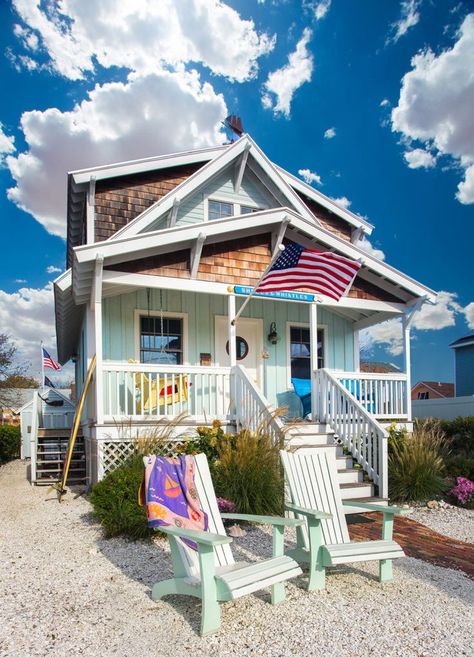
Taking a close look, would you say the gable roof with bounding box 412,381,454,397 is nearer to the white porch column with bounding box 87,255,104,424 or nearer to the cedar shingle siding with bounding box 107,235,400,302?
the cedar shingle siding with bounding box 107,235,400,302

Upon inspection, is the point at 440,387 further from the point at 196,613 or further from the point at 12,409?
the point at 196,613

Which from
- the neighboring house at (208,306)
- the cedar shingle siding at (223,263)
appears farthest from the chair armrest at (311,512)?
the cedar shingle siding at (223,263)

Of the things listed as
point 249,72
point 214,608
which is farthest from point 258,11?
point 214,608

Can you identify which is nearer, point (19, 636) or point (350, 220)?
point (19, 636)

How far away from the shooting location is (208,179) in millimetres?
10898

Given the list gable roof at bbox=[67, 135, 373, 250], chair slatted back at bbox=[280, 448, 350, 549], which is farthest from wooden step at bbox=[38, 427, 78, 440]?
chair slatted back at bbox=[280, 448, 350, 549]

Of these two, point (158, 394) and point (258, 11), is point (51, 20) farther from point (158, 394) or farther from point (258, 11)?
point (158, 394)

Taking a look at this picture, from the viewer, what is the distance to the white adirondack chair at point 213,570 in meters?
3.24

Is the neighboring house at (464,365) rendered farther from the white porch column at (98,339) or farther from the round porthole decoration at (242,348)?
the white porch column at (98,339)

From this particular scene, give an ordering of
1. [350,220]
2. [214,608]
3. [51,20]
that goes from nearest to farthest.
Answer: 1. [214,608]
2. [51,20]
3. [350,220]

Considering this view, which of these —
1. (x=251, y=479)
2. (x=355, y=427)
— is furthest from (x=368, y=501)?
(x=251, y=479)

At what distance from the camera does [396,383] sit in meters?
9.52

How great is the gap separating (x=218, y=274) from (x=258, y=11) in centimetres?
839

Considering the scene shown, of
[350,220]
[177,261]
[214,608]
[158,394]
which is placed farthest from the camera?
[350,220]
